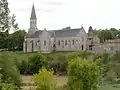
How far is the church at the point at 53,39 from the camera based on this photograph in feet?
323

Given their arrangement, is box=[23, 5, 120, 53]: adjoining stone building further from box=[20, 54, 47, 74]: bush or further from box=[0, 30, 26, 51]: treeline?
box=[20, 54, 47, 74]: bush

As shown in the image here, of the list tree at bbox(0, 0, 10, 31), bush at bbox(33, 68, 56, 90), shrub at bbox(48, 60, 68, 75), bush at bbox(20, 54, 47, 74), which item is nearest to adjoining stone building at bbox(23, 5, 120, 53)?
shrub at bbox(48, 60, 68, 75)

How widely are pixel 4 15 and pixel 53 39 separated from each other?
69.8 metres

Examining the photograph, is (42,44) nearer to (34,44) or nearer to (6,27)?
(34,44)

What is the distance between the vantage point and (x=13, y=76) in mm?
26750

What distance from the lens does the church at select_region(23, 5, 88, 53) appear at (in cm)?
9856

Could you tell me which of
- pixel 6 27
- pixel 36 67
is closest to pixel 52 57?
pixel 36 67

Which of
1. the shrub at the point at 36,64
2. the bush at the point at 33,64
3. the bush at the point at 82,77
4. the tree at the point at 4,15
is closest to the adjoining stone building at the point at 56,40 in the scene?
the bush at the point at 33,64

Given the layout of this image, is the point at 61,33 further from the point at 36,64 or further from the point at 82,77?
the point at 82,77

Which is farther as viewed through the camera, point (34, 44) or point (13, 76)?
point (34, 44)

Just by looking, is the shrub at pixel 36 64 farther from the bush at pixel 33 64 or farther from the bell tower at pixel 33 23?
the bell tower at pixel 33 23

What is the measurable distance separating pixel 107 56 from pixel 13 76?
29294 mm

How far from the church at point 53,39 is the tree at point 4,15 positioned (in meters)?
64.8

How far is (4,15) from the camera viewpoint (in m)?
32.8
